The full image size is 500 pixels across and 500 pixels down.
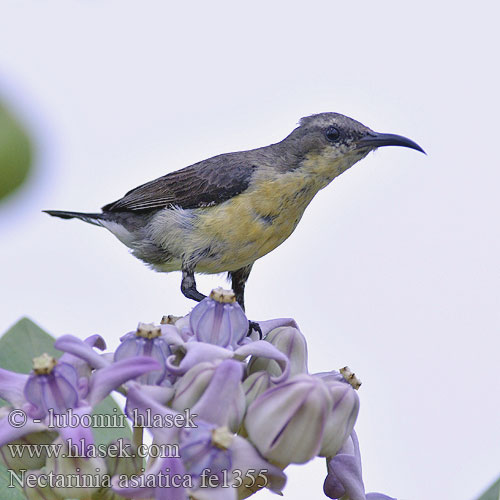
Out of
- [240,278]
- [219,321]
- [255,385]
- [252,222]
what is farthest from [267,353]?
[240,278]

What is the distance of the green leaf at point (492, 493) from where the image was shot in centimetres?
368

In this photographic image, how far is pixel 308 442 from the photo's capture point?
117 inches

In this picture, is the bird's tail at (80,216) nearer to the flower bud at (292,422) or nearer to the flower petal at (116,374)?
the flower petal at (116,374)

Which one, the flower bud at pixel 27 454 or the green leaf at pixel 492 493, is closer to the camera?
the flower bud at pixel 27 454

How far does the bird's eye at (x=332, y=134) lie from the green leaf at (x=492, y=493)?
340cm

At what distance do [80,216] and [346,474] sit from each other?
4337mm

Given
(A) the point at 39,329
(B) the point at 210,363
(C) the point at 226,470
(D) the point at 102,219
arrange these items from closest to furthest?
1. (C) the point at 226,470
2. (B) the point at 210,363
3. (A) the point at 39,329
4. (D) the point at 102,219

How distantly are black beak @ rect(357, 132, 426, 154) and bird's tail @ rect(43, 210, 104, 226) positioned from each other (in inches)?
81.1

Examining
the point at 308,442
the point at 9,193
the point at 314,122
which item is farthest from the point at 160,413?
the point at 314,122

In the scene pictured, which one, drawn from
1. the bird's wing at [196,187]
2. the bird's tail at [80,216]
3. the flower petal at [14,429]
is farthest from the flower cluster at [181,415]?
the bird's tail at [80,216]

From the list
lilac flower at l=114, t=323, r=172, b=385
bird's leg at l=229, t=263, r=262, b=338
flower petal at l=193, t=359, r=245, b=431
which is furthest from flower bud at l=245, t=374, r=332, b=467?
bird's leg at l=229, t=263, r=262, b=338

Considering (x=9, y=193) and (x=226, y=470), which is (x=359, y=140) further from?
(x=226, y=470)

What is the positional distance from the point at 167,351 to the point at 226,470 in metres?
0.54

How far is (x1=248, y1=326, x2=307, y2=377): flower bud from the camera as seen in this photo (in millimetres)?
3340
